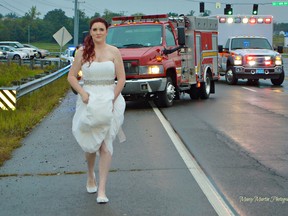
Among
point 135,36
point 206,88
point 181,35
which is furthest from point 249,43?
point 135,36

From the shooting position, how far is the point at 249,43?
2462 cm

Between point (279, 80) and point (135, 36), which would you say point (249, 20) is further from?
point (135, 36)

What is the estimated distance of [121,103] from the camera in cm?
589

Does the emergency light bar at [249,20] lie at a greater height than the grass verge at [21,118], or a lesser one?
greater

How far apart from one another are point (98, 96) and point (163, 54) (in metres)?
9.04

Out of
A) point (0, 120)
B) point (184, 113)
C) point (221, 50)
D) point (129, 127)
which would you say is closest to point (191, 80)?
point (184, 113)

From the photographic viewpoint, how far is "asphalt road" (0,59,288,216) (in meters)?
5.69

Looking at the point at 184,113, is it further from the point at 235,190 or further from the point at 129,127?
the point at 235,190

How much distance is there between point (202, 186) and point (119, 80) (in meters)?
1.63

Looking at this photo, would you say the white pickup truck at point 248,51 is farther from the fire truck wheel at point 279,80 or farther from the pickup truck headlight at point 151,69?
the pickup truck headlight at point 151,69

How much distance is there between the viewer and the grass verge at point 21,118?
9.30 m

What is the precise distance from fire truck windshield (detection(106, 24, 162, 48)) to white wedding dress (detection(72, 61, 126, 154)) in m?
9.23

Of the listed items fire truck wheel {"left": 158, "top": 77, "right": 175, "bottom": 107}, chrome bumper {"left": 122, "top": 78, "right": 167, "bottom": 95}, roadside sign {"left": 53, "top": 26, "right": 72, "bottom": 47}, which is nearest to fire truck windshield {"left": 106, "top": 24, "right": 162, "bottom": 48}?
fire truck wheel {"left": 158, "top": 77, "right": 175, "bottom": 107}

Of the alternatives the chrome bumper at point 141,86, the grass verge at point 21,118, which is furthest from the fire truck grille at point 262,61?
the chrome bumper at point 141,86
